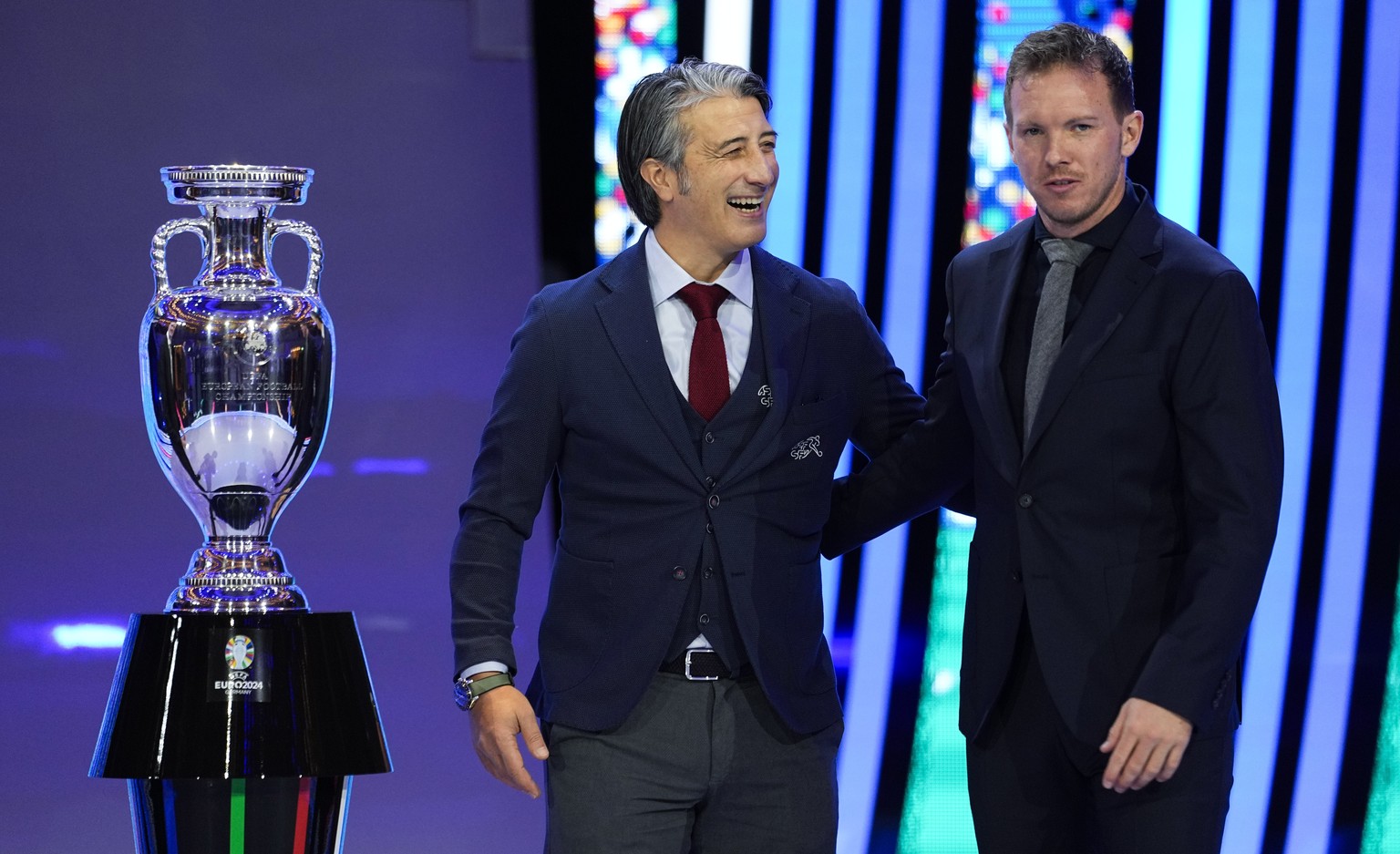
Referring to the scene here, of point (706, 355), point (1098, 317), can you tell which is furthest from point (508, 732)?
point (1098, 317)

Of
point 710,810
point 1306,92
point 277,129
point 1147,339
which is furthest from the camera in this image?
point 277,129

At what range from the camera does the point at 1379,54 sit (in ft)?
12.3

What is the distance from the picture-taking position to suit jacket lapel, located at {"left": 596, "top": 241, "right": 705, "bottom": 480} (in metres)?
2.51

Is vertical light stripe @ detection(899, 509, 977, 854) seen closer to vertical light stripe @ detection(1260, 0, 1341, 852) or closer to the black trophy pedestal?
vertical light stripe @ detection(1260, 0, 1341, 852)

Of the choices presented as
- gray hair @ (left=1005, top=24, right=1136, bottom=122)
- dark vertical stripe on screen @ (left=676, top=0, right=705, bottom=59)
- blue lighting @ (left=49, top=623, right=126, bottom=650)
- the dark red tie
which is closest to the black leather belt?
the dark red tie

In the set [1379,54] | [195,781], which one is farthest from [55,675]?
[1379,54]

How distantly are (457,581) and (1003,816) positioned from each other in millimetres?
879

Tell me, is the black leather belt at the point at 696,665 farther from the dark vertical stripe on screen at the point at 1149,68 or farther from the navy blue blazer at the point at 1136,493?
the dark vertical stripe on screen at the point at 1149,68

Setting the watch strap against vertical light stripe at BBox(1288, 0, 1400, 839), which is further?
vertical light stripe at BBox(1288, 0, 1400, 839)

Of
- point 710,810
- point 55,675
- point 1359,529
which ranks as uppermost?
point 1359,529

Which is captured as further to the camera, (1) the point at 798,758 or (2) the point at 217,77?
(2) the point at 217,77

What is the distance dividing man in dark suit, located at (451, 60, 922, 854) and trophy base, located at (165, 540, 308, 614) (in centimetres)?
29

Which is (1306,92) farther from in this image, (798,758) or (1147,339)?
(798,758)

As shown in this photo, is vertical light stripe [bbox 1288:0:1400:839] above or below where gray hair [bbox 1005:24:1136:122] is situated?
below
